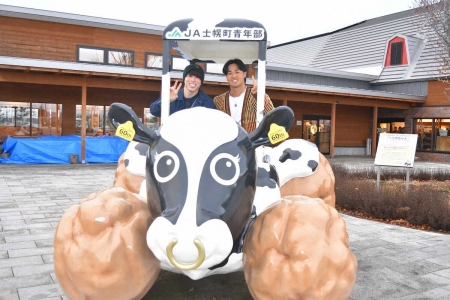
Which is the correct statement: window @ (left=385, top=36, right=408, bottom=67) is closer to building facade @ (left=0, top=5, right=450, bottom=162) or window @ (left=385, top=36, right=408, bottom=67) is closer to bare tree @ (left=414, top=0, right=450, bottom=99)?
building facade @ (left=0, top=5, right=450, bottom=162)

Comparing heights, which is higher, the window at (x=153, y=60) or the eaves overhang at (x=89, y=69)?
the window at (x=153, y=60)

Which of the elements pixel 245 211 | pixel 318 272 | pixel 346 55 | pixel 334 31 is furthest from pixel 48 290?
pixel 334 31

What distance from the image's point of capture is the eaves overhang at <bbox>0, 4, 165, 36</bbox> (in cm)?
1488

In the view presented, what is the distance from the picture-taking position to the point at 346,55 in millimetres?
25938

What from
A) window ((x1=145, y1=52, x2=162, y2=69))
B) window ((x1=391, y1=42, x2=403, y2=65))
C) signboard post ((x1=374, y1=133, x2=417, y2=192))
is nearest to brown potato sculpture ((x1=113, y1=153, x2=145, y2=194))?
signboard post ((x1=374, y1=133, x2=417, y2=192))

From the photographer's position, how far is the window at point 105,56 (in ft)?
53.6

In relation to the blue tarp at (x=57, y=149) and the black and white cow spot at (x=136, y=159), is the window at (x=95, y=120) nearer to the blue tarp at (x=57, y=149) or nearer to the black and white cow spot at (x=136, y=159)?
the blue tarp at (x=57, y=149)

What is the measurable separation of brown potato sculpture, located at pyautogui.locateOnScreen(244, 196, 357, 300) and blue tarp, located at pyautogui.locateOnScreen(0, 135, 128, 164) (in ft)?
42.4

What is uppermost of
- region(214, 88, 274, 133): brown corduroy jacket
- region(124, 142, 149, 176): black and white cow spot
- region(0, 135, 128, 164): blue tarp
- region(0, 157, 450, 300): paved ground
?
region(214, 88, 274, 133): brown corduroy jacket

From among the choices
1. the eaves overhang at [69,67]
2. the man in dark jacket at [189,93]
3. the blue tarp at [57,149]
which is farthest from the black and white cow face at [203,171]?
the blue tarp at [57,149]

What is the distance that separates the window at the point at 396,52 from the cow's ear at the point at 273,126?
22705 mm

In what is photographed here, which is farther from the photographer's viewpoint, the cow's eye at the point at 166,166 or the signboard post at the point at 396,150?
the signboard post at the point at 396,150

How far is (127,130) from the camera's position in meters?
2.33

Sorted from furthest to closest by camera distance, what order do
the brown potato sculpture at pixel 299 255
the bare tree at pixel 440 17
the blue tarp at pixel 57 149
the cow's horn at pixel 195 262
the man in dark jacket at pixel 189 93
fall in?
the blue tarp at pixel 57 149 < the bare tree at pixel 440 17 < the man in dark jacket at pixel 189 93 < the brown potato sculpture at pixel 299 255 < the cow's horn at pixel 195 262
